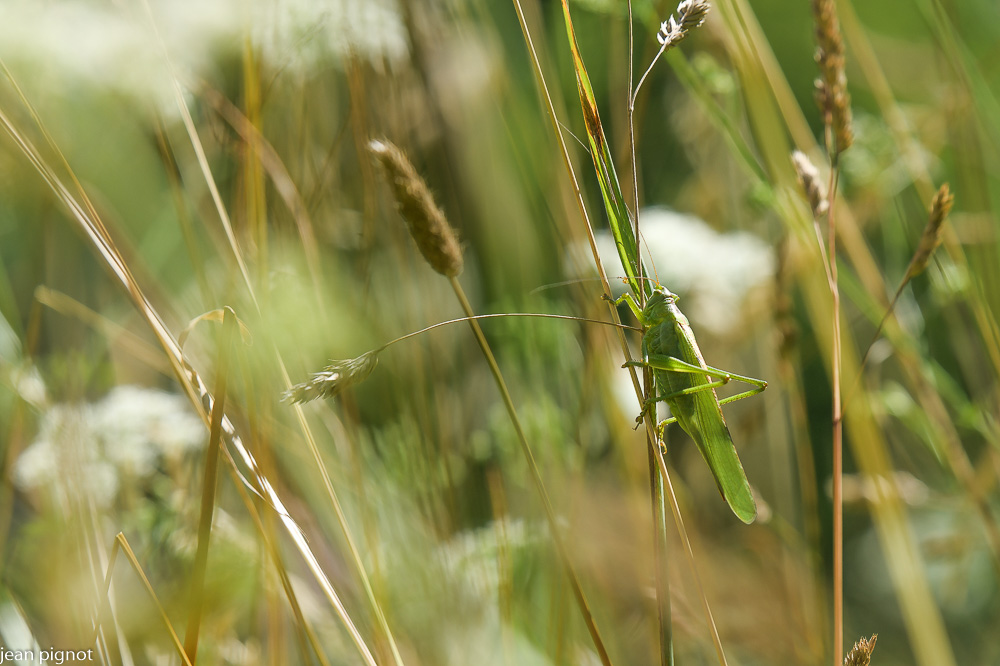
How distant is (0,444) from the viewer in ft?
2.71

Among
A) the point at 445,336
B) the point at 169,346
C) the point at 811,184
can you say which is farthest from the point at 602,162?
the point at 445,336

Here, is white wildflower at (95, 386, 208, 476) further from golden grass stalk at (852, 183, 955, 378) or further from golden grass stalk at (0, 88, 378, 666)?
golden grass stalk at (852, 183, 955, 378)

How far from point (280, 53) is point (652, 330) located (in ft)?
1.87

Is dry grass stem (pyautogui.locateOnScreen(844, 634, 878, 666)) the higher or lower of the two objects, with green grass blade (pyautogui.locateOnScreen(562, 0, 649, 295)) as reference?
lower

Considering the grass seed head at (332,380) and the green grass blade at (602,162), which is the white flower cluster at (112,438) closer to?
the grass seed head at (332,380)

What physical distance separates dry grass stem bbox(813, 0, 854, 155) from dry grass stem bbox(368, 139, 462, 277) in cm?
32

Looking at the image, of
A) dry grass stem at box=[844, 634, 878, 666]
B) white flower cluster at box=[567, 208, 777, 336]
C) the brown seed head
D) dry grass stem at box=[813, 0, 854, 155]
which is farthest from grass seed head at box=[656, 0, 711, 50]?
white flower cluster at box=[567, 208, 777, 336]

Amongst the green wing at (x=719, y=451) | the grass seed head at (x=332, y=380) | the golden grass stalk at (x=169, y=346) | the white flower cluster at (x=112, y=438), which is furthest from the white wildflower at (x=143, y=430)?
the green wing at (x=719, y=451)

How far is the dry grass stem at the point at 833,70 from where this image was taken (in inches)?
19.7

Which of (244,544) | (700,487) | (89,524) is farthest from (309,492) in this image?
(700,487)

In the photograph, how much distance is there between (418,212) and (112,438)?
22.1 inches

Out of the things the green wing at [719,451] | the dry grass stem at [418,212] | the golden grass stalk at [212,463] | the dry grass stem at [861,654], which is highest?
the dry grass stem at [418,212]

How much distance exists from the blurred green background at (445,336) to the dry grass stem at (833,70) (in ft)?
0.28

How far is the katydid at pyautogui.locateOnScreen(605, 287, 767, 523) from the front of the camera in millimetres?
542
